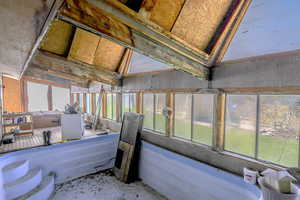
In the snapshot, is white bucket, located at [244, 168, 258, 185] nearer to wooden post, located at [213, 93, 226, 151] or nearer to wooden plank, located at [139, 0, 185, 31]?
wooden post, located at [213, 93, 226, 151]

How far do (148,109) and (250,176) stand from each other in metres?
3.05

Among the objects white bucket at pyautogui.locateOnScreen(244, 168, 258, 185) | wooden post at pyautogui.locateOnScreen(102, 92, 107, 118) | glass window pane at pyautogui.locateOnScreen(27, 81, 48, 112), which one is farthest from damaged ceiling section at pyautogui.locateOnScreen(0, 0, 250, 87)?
glass window pane at pyautogui.locateOnScreen(27, 81, 48, 112)

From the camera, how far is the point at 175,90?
3.74 m

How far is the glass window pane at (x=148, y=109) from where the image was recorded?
183 inches

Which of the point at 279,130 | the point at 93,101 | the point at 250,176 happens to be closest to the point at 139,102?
the point at 250,176

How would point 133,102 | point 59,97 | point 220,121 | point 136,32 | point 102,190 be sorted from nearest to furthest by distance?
point 136,32, point 220,121, point 102,190, point 133,102, point 59,97

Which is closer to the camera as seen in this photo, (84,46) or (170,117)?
(170,117)

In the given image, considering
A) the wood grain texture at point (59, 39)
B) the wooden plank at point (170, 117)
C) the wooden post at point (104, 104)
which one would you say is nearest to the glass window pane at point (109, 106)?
the wooden post at point (104, 104)

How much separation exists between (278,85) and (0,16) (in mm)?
3452

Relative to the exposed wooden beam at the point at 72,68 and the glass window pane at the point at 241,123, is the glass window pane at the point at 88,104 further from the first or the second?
the glass window pane at the point at 241,123

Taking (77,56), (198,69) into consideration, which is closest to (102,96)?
(77,56)

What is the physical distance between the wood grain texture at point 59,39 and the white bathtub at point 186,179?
11.7 ft

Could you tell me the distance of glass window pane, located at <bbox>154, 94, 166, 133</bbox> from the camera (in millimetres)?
4309

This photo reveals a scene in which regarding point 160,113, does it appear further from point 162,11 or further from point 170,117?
point 162,11
